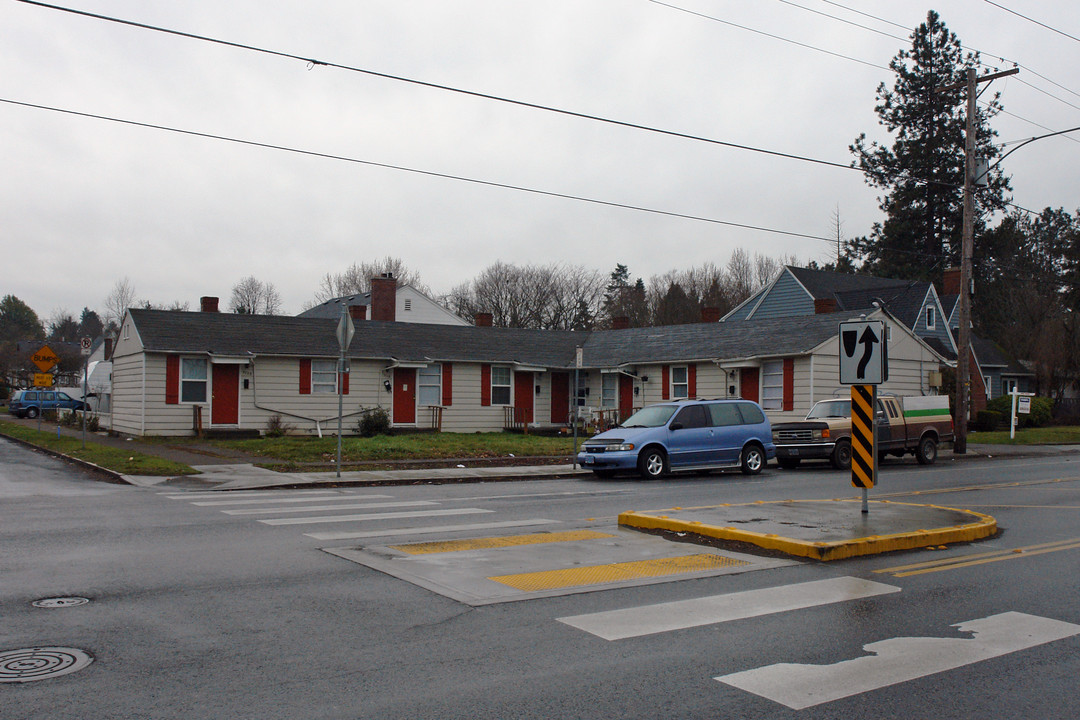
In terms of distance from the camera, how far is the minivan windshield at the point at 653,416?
785 inches

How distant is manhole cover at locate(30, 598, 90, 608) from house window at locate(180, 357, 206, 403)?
932 inches

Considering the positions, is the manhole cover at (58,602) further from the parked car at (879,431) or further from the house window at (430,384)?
the house window at (430,384)

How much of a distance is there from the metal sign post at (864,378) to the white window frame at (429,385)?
2357cm

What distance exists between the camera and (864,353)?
11000 mm

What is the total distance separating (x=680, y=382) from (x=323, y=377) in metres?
13.2

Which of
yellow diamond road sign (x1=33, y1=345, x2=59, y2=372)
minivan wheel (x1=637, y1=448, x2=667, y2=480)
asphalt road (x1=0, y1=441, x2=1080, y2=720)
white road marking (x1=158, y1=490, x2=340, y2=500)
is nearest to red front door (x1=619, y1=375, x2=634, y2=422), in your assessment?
minivan wheel (x1=637, y1=448, x2=667, y2=480)

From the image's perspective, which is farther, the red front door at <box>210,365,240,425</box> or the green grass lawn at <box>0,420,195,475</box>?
the red front door at <box>210,365,240,425</box>

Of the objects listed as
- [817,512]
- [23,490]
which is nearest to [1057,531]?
[817,512]

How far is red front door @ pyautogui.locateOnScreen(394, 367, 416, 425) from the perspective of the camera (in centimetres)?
3294

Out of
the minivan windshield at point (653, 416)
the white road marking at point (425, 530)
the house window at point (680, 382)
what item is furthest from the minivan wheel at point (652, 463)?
the house window at point (680, 382)

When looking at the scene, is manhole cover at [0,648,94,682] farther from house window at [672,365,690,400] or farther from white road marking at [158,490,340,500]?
house window at [672,365,690,400]

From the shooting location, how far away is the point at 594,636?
6242mm

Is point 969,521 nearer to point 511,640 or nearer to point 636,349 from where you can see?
point 511,640

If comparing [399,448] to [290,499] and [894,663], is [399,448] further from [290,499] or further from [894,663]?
[894,663]
